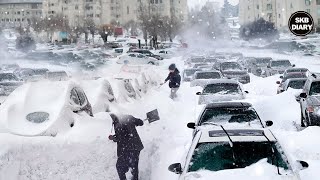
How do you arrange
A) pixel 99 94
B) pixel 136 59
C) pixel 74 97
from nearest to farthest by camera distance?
pixel 74 97
pixel 99 94
pixel 136 59

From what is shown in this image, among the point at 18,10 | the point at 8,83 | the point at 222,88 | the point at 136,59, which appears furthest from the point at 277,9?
the point at 222,88

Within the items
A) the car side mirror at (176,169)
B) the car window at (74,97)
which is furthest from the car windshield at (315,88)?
the car side mirror at (176,169)

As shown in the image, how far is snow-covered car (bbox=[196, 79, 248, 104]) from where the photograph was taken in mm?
17312

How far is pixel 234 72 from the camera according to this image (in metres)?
29.7

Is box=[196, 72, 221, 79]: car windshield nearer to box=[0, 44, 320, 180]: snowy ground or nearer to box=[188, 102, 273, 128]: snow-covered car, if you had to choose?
box=[0, 44, 320, 180]: snowy ground

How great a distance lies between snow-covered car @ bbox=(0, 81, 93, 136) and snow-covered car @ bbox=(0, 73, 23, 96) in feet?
48.8

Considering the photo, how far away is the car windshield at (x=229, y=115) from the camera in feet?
34.7

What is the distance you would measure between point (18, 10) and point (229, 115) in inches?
7539

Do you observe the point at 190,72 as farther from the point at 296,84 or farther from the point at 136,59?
the point at 136,59

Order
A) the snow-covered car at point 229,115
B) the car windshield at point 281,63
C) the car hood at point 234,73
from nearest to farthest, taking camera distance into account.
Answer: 1. the snow-covered car at point 229,115
2. the car hood at point 234,73
3. the car windshield at point 281,63

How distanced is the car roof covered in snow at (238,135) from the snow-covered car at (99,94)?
6890 millimetres

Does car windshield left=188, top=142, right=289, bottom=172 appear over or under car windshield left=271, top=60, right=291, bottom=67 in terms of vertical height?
under

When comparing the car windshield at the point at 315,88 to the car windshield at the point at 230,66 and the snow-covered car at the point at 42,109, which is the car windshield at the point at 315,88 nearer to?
the snow-covered car at the point at 42,109

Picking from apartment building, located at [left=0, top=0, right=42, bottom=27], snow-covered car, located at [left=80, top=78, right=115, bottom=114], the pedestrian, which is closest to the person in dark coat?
snow-covered car, located at [left=80, top=78, right=115, bottom=114]
